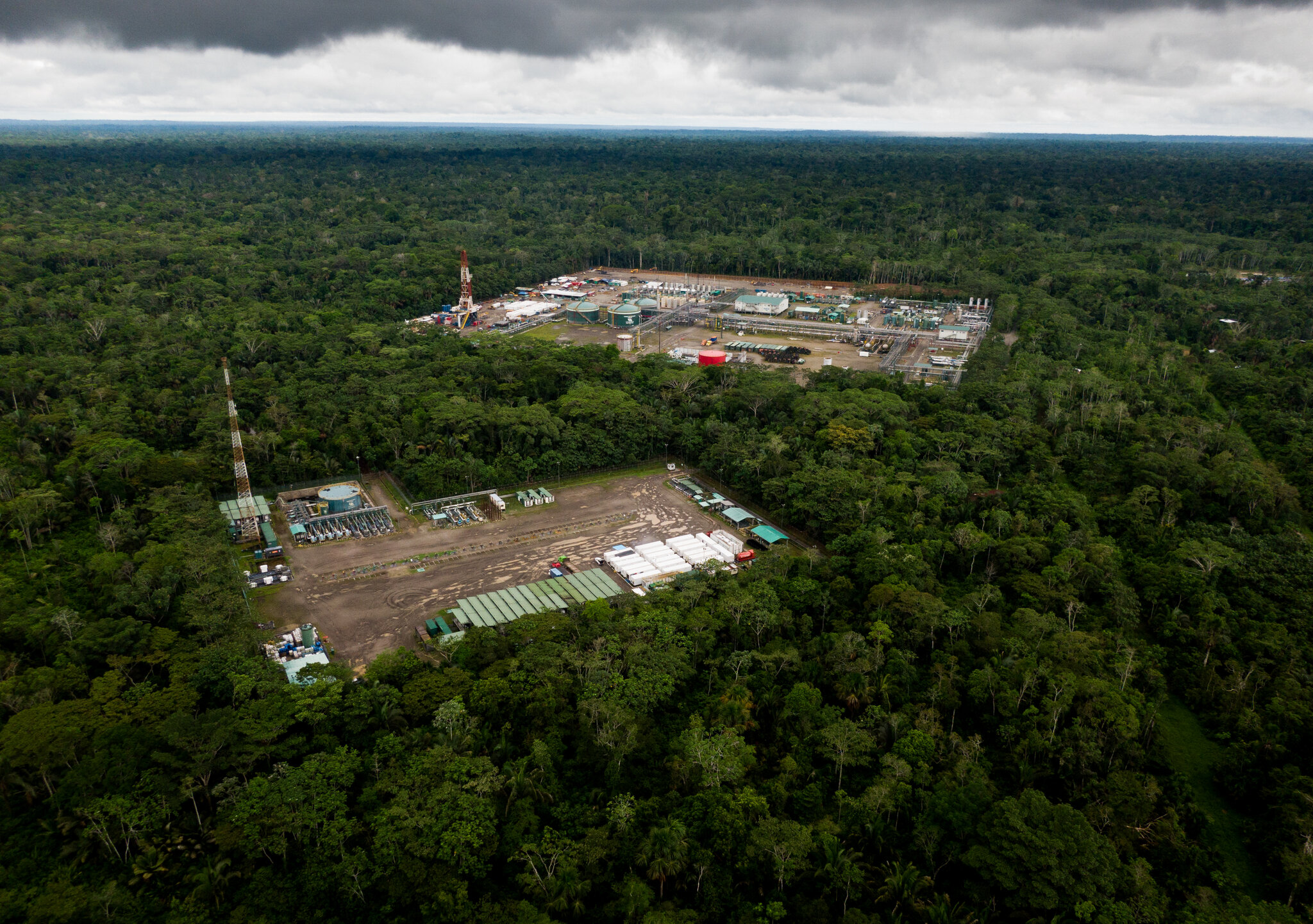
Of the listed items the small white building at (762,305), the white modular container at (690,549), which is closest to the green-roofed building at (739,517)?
the white modular container at (690,549)

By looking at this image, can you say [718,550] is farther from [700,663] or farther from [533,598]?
[700,663]

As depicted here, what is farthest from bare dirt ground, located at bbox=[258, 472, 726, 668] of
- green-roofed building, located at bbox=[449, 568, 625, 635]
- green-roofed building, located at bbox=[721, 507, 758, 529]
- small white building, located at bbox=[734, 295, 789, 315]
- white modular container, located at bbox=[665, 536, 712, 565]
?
small white building, located at bbox=[734, 295, 789, 315]

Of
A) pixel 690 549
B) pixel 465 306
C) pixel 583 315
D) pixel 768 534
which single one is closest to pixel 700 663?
pixel 690 549

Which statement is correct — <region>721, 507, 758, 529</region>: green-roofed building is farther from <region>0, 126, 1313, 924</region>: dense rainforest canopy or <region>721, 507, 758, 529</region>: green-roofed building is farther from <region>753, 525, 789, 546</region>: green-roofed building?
<region>0, 126, 1313, 924</region>: dense rainforest canopy

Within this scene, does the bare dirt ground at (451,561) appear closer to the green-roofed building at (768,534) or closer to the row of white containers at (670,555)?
the row of white containers at (670,555)

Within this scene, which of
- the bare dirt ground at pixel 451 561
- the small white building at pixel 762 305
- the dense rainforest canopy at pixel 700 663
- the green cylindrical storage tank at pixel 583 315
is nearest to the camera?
A: the dense rainforest canopy at pixel 700 663

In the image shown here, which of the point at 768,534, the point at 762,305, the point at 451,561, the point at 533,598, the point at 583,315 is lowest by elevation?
the point at 451,561
